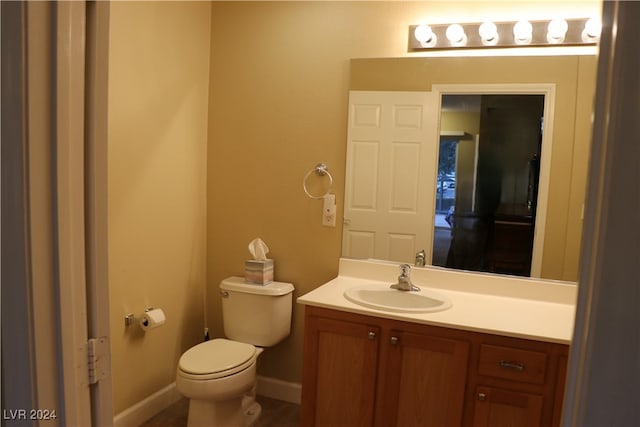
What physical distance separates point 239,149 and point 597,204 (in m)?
2.41

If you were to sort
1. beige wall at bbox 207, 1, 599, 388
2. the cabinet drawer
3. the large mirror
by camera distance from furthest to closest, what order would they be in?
beige wall at bbox 207, 1, 599, 388
the large mirror
the cabinet drawer

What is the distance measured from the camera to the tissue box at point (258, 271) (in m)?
2.65

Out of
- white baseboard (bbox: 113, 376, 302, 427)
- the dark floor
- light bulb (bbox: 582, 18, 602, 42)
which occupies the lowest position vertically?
the dark floor

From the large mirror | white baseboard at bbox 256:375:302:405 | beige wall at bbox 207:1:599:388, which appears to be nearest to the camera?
the large mirror

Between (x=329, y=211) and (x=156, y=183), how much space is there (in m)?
0.93

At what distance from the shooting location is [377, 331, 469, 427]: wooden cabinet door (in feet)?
6.35

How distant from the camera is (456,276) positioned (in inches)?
94.5

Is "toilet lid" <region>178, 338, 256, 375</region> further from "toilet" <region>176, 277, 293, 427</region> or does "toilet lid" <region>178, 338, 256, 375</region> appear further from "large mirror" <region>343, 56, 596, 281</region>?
"large mirror" <region>343, 56, 596, 281</region>

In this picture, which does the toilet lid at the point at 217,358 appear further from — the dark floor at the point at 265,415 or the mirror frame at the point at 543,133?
the mirror frame at the point at 543,133

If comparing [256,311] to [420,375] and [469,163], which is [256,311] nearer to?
[420,375]

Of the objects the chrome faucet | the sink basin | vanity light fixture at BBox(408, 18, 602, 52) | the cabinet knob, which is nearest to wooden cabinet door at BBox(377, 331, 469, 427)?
the cabinet knob

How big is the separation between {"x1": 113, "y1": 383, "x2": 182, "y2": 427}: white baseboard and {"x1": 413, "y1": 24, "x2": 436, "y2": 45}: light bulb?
2325 mm

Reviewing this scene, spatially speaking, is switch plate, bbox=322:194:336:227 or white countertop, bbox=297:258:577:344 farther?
switch plate, bbox=322:194:336:227

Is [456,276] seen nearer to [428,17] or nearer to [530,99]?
[530,99]
